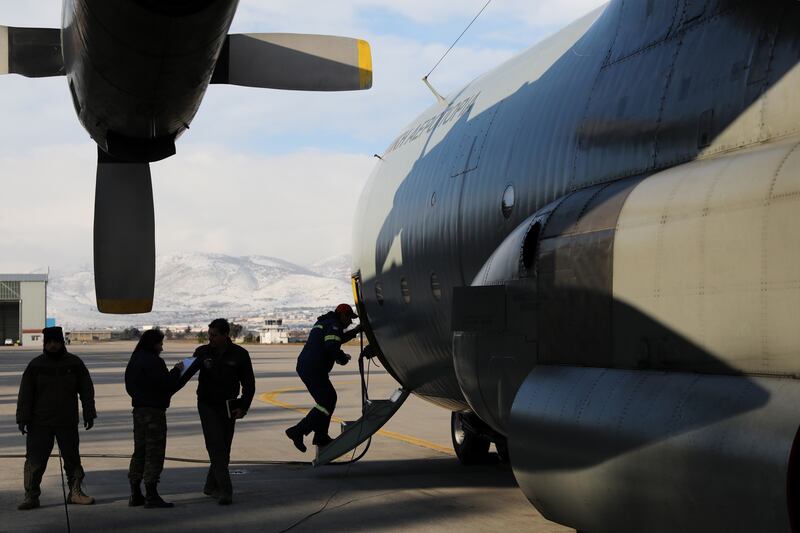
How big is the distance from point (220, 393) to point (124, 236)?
2.17m

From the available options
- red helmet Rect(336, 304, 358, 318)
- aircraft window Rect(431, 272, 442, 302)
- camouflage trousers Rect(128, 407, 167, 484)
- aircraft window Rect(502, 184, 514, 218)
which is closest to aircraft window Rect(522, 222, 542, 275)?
aircraft window Rect(502, 184, 514, 218)

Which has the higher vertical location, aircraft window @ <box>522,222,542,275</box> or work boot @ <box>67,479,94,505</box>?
aircraft window @ <box>522,222,542,275</box>

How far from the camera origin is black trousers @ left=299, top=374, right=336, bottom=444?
1366cm

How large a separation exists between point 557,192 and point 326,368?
606 cm

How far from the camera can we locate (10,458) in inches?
594

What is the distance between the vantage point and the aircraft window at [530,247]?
777 cm

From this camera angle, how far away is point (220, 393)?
11.4 meters

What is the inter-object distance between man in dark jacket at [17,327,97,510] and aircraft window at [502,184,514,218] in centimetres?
523

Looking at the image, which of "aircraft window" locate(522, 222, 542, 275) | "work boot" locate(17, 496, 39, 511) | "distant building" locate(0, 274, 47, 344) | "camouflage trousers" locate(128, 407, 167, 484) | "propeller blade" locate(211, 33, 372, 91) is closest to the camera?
"aircraft window" locate(522, 222, 542, 275)

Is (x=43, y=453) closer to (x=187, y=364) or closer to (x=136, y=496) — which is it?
(x=136, y=496)

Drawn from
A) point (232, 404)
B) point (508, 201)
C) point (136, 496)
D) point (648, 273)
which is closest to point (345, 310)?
point (232, 404)

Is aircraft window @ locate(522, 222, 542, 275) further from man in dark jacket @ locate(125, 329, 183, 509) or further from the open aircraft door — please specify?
the open aircraft door

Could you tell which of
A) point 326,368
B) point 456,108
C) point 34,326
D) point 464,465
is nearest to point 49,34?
point 456,108

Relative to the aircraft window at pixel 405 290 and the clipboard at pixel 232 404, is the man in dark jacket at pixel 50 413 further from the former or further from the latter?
the aircraft window at pixel 405 290
